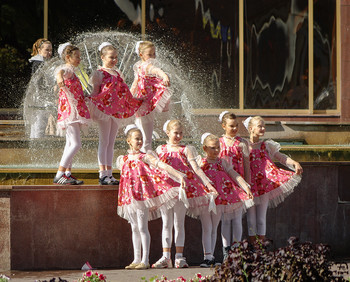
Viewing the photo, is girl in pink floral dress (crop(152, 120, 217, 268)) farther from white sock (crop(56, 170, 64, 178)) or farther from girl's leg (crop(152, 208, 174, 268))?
white sock (crop(56, 170, 64, 178))

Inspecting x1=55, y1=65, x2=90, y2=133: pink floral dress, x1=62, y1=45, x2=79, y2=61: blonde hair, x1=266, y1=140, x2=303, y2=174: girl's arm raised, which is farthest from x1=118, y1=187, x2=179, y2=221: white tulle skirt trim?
x1=62, y1=45, x2=79, y2=61: blonde hair

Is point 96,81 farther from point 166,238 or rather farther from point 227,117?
point 166,238

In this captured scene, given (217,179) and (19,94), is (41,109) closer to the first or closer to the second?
(217,179)

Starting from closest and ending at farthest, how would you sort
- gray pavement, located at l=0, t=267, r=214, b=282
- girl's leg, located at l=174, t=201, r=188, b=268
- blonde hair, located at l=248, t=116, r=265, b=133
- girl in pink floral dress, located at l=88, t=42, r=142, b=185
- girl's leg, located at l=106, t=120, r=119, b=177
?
gray pavement, located at l=0, t=267, r=214, b=282 → girl's leg, located at l=174, t=201, r=188, b=268 → blonde hair, located at l=248, t=116, r=265, b=133 → girl's leg, located at l=106, t=120, r=119, b=177 → girl in pink floral dress, located at l=88, t=42, r=142, b=185

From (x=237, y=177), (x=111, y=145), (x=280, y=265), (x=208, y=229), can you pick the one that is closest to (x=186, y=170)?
(x=237, y=177)

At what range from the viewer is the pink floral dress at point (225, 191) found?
1015 cm

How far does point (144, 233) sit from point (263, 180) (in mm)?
1432

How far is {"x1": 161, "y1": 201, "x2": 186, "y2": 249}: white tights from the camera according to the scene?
10047 millimetres

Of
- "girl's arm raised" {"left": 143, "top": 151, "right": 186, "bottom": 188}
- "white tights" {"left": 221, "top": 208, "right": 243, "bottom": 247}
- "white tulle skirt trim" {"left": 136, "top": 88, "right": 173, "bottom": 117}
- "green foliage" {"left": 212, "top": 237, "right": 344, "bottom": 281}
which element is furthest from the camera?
"white tulle skirt trim" {"left": 136, "top": 88, "right": 173, "bottom": 117}

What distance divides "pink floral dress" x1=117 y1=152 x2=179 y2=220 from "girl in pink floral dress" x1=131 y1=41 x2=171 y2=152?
3.22 feet

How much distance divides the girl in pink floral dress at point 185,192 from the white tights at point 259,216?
605 millimetres

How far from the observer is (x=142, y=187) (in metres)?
9.96

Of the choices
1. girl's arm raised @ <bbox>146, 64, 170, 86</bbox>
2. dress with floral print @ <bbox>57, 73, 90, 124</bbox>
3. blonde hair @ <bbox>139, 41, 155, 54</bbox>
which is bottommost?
Result: dress with floral print @ <bbox>57, 73, 90, 124</bbox>

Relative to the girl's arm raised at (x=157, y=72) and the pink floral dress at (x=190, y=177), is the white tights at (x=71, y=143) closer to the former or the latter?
the pink floral dress at (x=190, y=177)
